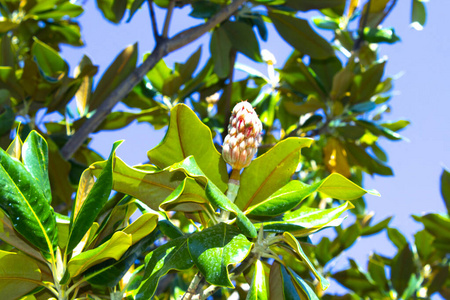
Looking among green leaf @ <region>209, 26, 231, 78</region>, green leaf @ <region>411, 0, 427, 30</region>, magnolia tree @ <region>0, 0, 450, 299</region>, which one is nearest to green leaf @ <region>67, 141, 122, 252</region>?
magnolia tree @ <region>0, 0, 450, 299</region>

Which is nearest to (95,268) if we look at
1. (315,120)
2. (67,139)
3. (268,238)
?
(268,238)

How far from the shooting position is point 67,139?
10.2ft

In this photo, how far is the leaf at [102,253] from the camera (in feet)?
4.83

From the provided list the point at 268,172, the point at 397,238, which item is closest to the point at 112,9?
the point at 268,172

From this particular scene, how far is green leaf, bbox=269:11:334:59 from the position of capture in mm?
3180

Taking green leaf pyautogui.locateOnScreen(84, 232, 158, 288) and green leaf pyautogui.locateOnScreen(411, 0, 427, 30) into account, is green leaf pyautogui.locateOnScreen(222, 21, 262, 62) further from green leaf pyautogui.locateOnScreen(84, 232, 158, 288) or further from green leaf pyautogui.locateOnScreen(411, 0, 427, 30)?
green leaf pyautogui.locateOnScreen(84, 232, 158, 288)

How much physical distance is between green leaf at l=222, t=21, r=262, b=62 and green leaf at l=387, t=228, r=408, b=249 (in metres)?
1.73

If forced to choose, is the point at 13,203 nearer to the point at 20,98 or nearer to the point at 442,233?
the point at 20,98

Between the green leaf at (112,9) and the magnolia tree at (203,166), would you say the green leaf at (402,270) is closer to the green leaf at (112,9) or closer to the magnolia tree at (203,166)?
the magnolia tree at (203,166)

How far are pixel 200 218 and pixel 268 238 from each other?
28 centimetres

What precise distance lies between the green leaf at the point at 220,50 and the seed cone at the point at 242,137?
64.6 inches

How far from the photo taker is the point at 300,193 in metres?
1.54

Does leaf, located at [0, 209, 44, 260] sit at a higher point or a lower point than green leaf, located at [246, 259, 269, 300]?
higher

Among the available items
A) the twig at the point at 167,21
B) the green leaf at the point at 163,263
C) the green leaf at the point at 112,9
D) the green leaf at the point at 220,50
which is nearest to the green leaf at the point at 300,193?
the green leaf at the point at 163,263
